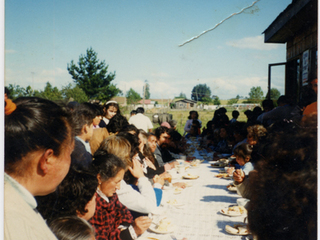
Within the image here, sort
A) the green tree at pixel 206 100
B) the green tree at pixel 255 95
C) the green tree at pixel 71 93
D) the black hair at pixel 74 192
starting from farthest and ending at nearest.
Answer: the green tree at pixel 206 100 → the green tree at pixel 255 95 → the green tree at pixel 71 93 → the black hair at pixel 74 192

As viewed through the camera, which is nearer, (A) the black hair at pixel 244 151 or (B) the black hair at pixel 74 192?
(B) the black hair at pixel 74 192

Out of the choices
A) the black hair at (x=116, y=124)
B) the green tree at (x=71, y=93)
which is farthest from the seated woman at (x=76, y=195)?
the black hair at (x=116, y=124)

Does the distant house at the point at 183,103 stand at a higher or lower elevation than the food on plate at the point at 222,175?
higher

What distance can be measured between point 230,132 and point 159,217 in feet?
11.0

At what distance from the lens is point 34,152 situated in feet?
2.96

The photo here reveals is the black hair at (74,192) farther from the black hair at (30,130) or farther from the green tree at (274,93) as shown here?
the green tree at (274,93)

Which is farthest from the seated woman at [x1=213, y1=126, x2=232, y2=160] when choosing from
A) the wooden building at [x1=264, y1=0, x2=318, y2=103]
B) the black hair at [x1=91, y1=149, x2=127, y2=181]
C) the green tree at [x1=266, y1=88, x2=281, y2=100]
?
the black hair at [x1=91, y1=149, x2=127, y2=181]

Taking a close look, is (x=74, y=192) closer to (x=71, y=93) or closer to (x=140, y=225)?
(x=140, y=225)

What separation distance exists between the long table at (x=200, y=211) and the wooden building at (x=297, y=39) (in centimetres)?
185

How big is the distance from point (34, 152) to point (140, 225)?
1.06 m

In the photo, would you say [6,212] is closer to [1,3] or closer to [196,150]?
[1,3]

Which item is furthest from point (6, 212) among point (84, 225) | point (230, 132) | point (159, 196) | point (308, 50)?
point (308, 50)

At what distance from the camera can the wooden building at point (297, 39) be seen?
373 centimetres

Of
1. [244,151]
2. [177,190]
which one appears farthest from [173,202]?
[244,151]
